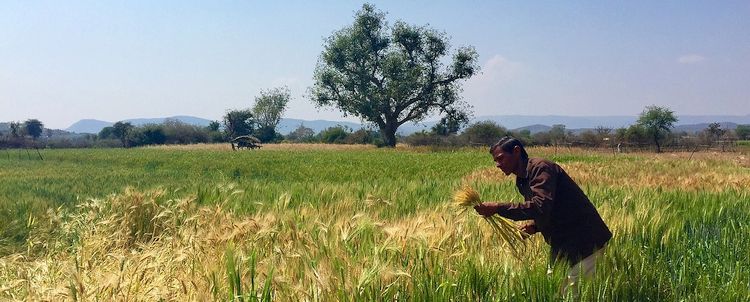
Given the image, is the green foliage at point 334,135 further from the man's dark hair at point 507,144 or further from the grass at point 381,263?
the man's dark hair at point 507,144

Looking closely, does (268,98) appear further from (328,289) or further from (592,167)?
(328,289)

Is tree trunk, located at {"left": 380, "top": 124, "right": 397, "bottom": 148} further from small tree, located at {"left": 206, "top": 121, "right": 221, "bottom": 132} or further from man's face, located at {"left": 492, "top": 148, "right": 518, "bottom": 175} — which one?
small tree, located at {"left": 206, "top": 121, "right": 221, "bottom": 132}

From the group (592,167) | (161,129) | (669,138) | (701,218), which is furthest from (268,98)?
(701,218)

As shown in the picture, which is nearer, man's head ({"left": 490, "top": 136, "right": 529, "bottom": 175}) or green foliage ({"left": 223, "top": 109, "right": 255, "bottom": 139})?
man's head ({"left": 490, "top": 136, "right": 529, "bottom": 175})

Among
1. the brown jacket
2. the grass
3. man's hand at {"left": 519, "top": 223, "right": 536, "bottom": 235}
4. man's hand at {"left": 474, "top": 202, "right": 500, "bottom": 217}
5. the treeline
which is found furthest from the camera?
the treeline

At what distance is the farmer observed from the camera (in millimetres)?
4285

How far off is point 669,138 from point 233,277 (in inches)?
2286

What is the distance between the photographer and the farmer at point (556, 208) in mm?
4285

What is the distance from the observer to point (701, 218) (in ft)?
23.1

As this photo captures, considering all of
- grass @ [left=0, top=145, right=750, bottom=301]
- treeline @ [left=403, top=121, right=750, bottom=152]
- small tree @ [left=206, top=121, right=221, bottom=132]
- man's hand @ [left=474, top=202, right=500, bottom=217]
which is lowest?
treeline @ [left=403, top=121, right=750, bottom=152]

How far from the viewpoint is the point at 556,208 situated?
4.57 m

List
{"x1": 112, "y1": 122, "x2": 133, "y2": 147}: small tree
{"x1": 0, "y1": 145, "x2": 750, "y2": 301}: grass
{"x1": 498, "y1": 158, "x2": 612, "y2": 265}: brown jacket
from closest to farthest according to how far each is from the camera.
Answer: {"x1": 0, "y1": 145, "x2": 750, "y2": 301}: grass → {"x1": 498, "y1": 158, "x2": 612, "y2": 265}: brown jacket → {"x1": 112, "y1": 122, "x2": 133, "y2": 147}: small tree

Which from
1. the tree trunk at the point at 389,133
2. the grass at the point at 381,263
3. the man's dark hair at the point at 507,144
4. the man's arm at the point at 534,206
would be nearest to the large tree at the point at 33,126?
the tree trunk at the point at 389,133

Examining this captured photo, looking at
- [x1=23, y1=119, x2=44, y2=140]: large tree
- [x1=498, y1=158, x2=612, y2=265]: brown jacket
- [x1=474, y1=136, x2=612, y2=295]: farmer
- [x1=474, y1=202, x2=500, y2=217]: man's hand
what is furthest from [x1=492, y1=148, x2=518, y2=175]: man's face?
[x1=23, y1=119, x2=44, y2=140]: large tree
